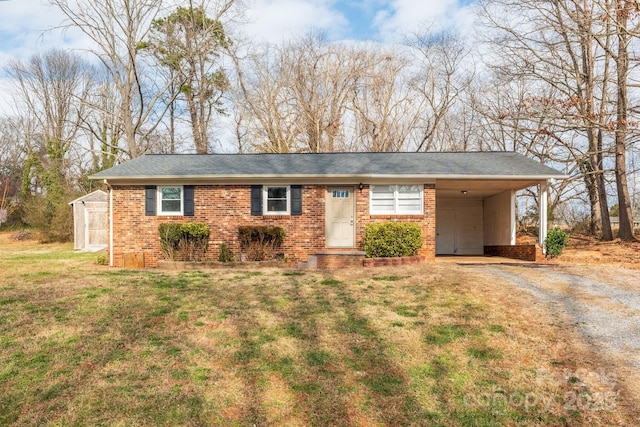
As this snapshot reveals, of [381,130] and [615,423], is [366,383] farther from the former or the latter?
[381,130]

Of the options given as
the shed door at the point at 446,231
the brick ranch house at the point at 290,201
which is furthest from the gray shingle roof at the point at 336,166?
the shed door at the point at 446,231

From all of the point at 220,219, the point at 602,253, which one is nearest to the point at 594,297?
the point at 602,253

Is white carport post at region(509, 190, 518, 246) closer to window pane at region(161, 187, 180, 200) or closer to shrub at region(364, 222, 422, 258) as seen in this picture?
shrub at region(364, 222, 422, 258)

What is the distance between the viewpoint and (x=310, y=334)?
548 cm

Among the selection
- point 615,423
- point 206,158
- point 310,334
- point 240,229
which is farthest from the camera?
point 206,158

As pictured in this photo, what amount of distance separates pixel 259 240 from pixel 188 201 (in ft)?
8.26

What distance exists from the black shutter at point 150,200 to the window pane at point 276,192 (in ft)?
11.2

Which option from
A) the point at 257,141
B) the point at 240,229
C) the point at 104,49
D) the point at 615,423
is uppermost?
the point at 104,49

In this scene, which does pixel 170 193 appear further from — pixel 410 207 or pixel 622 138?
pixel 622 138

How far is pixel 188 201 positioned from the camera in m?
11.9

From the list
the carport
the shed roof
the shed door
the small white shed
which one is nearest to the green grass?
the carport

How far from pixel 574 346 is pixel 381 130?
877 inches

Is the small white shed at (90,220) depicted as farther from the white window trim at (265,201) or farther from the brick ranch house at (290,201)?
the white window trim at (265,201)

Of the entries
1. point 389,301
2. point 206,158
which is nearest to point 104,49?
point 206,158
